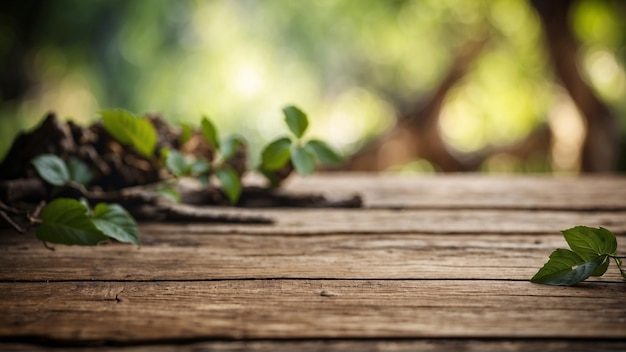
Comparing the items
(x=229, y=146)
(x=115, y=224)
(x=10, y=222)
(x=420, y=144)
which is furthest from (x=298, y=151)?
(x=420, y=144)

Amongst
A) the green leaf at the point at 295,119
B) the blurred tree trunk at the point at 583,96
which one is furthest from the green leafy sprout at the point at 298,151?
the blurred tree trunk at the point at 583,96

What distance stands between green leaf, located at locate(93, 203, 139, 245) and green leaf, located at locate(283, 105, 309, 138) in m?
0.35

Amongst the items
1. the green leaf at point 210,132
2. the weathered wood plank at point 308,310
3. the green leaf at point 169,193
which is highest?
the green leaf at point 210,132

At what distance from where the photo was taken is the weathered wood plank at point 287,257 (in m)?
0.71

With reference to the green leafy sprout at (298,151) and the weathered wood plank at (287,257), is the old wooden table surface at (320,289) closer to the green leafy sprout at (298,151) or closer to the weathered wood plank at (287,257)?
the weathered wood plank at (287,257)

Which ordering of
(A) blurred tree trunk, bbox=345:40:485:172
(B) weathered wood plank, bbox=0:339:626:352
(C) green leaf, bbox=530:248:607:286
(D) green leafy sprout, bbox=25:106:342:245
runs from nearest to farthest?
1. (B) weathered wood plank, bbox=0:339:626:352
2. (C) green leaf, bbox=530:248:607:286
3. (D) green leafy sprout, bbox=25:106:342:245
4. (A) blurred tree trunk, bbox=345:40:485:172

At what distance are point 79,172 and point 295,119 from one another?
1.43ft

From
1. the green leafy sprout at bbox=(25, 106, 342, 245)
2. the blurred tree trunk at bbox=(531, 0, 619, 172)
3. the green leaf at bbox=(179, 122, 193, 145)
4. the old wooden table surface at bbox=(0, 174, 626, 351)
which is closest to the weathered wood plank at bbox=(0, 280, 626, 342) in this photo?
the old wooden table surface at bbox=(0, 174, 626, 351)

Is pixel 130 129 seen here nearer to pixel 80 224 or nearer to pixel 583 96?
pixel 80 224

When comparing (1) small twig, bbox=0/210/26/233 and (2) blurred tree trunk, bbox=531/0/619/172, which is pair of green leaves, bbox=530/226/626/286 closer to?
(1) small twig, bbox=0/210/26/233

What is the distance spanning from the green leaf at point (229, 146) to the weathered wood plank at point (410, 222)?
13 centimetres

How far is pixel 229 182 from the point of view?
1019 millimetres

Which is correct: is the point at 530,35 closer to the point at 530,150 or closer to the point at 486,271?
the point at 530,150

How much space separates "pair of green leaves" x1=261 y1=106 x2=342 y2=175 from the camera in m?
0.98
